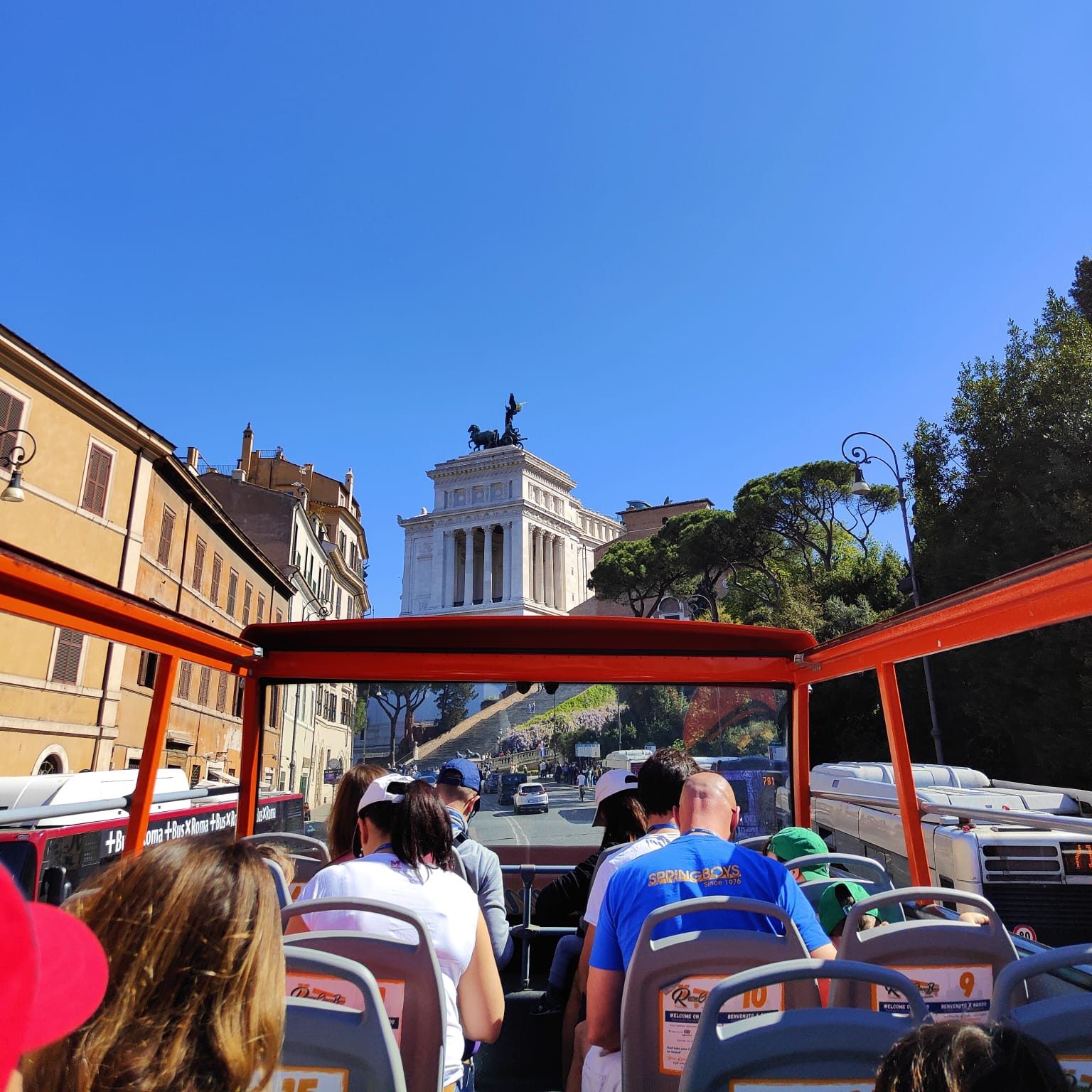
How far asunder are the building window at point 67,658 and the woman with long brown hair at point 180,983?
18.1 metres

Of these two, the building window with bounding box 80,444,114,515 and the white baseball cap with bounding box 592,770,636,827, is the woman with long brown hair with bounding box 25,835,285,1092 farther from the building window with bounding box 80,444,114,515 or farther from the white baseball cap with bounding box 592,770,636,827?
the building window with bounding box 80,444,114,515

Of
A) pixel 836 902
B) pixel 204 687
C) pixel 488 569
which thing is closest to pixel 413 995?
pixel 836 902

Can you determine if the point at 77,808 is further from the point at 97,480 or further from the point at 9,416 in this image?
the point at 97,480

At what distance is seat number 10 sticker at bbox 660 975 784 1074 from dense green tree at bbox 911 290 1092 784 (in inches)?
704

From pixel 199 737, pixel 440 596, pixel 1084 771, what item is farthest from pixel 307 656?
pixel 440 596

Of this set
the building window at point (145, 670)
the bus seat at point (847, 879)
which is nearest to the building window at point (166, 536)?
the building window at point (145, 670)

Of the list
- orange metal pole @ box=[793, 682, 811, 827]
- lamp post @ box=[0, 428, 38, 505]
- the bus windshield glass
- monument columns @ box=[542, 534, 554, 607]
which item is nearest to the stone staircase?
the bus windshield glass

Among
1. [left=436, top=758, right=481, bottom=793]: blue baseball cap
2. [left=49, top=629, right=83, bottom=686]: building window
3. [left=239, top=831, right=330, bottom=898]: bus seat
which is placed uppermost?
[left=49, top=629, right=83, bottom=686]: building window

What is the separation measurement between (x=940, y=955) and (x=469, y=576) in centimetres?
8335

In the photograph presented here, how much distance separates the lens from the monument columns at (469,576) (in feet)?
279

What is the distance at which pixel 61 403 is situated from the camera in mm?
17875

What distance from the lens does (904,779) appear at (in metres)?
4.31

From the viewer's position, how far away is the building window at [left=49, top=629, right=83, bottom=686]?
57.0 feet

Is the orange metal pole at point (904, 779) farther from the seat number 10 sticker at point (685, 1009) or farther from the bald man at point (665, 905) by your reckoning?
the seat number 10 sticker at point (685, 1009)
